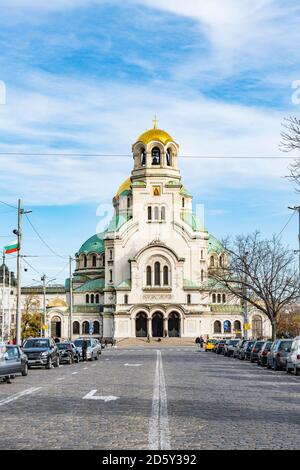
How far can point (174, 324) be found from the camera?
338ft

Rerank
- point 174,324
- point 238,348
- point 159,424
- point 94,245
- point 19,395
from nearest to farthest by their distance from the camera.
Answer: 1. point 159,424
2. point 19,395
3. point 238,348
4. point 174,324
5. point 94,245

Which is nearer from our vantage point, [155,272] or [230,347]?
[230,347]

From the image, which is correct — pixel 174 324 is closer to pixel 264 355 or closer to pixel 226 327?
pixel 226 327

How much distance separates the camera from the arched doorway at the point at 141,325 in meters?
102

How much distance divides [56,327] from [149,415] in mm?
100781

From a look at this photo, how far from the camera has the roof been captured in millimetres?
112519

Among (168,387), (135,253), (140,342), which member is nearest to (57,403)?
(168,387)

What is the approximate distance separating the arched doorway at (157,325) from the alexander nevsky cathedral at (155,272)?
0.13 m

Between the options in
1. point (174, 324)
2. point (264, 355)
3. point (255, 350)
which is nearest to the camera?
point (264, 355)

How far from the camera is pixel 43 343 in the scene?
37.3m

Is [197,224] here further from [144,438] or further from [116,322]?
[144,438]

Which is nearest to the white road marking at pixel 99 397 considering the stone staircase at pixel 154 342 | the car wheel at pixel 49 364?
the car wheel at pixel 49 364

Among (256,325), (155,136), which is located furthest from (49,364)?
(256,325)
